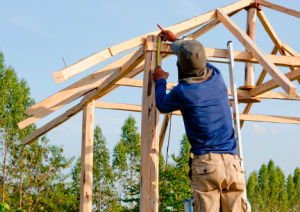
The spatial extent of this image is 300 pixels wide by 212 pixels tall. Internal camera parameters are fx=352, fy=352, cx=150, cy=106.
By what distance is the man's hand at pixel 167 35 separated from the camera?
149 inches

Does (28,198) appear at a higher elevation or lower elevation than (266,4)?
Result: lower

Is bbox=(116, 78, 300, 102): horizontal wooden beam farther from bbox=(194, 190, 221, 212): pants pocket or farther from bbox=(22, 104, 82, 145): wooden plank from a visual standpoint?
bbox=(194, 190, 221, 212): pants pocket

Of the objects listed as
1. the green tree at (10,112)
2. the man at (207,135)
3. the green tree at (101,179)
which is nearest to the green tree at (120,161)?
the green tree at (101,179)

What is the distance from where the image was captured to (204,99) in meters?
2.89

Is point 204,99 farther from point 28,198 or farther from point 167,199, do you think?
point 28,198

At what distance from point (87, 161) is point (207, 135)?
345cm

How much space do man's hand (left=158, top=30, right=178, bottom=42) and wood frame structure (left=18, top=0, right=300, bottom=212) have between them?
7cm

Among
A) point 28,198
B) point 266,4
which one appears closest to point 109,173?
point 28,198

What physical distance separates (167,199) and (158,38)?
5557 millimetres

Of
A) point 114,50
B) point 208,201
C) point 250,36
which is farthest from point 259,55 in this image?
point 250,36

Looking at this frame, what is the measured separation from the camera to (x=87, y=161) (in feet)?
19.4

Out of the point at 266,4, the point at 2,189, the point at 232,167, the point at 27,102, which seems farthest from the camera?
the point at 27,102

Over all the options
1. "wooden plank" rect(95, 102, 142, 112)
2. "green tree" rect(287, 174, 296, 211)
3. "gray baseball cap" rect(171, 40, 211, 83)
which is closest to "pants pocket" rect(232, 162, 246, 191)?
"gray baseball cap" rect(171, 40, 211, 83)

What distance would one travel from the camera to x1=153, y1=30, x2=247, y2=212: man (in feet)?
9.32
